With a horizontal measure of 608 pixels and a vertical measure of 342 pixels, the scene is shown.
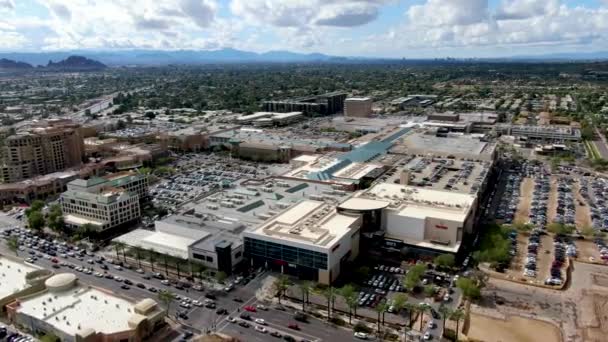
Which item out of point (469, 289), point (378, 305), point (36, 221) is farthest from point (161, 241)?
point (469, 289)

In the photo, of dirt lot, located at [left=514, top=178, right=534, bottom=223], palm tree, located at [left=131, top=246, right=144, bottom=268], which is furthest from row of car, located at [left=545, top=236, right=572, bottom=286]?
palm tree, located at [left=131, top=246, right=144, bottom=268]

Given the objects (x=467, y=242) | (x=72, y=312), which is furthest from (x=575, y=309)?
(x=72, y=312)

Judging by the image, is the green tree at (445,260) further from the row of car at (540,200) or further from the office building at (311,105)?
the office building at (311,105)

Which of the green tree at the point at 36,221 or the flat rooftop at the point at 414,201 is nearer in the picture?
the flat rooftop at the point at 414,201

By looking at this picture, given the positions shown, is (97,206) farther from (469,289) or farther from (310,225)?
(469,289)

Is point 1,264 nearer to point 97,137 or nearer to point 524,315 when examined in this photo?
point 524,315

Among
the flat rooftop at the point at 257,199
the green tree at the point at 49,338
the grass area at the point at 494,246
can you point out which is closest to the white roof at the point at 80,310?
the green tree at the point at 49,338

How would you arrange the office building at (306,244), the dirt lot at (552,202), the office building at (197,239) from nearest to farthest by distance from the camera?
the office building at (306,244), the office building at (197,239), the dirt lot at (552,202)
